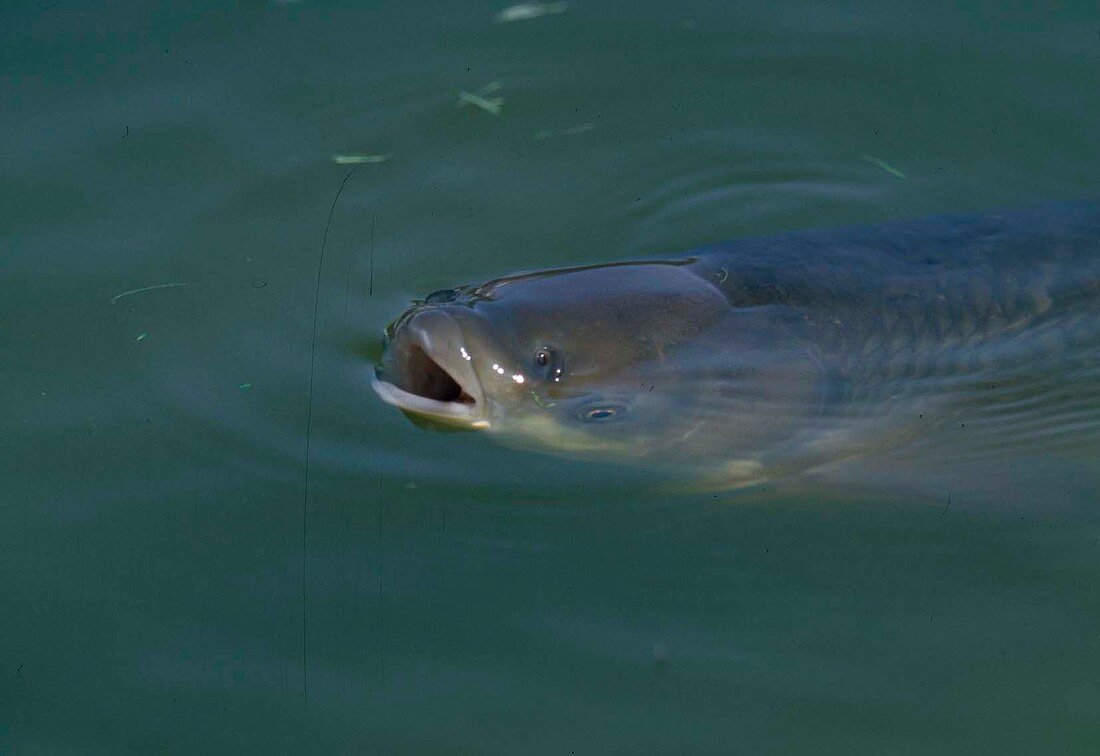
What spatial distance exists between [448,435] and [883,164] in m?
2.31

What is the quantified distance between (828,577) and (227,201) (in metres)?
2.55

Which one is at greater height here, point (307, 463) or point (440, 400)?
point (440, 400)

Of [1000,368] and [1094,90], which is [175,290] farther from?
[1094,90]

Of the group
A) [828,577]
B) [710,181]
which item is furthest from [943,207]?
[828,577]

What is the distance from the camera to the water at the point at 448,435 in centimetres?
360

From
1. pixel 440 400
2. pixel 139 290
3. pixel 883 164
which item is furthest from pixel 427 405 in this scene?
pixel 883 164

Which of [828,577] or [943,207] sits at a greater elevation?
[943,207]

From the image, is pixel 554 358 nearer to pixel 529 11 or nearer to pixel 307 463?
pixel 307 463

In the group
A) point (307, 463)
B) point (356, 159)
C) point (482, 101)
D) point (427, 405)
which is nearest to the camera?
point (427, 405)

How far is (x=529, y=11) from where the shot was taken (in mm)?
6320

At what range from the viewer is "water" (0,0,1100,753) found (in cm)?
360

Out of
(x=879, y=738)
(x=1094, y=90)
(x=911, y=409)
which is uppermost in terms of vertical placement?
(x=1094, y=90)

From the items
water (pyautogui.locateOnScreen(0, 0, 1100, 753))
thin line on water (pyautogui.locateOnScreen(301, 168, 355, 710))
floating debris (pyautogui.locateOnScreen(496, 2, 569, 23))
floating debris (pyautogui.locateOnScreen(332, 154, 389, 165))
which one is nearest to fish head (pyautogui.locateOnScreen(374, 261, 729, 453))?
water (pyautogui.locateOnScreen(0, 0, 1100, 753))

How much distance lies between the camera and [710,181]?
18.3 feet
